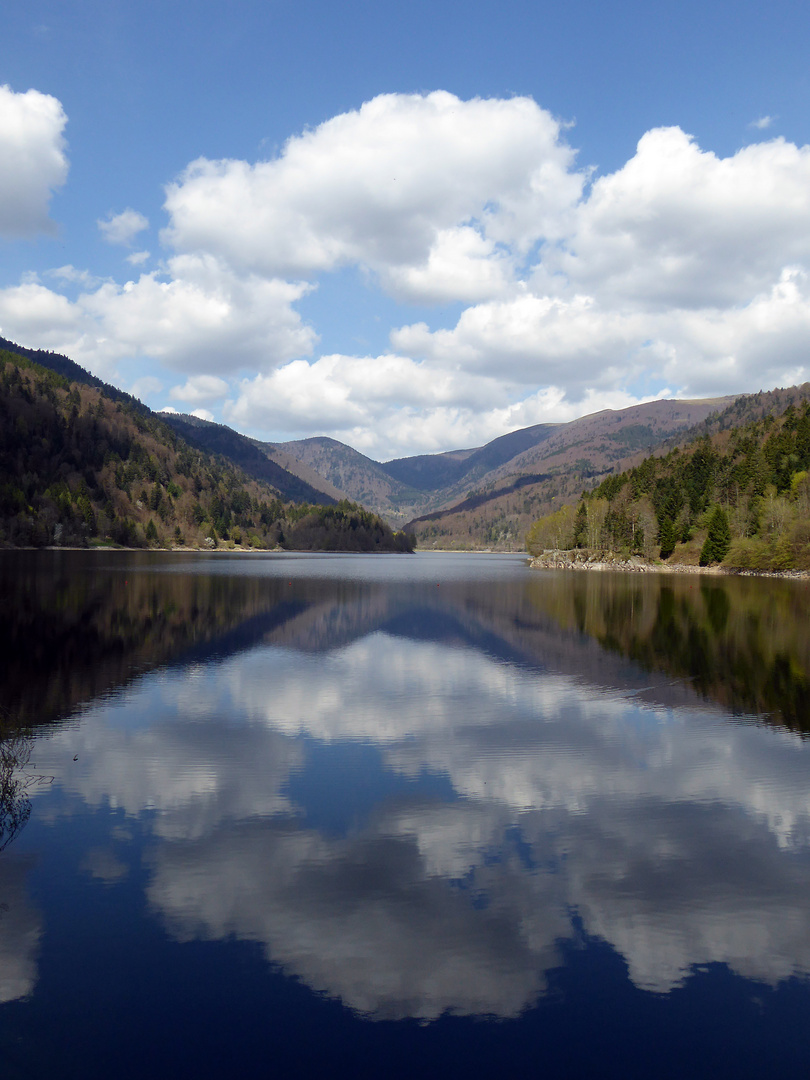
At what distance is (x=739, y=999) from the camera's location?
8922 millimetres

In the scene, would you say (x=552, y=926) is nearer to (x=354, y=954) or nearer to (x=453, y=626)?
(x=354, y=954)

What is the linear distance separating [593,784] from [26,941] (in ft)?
40.7

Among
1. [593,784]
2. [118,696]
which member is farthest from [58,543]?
[593,784]

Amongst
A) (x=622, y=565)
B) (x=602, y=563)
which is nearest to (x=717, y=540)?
(x=622, y=565)

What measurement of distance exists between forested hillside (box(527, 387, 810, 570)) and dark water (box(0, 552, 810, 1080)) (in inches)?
4114

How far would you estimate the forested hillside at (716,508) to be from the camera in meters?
120

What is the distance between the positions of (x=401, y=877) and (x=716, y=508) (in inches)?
5200

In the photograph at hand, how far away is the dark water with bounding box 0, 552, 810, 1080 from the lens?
8141 mm

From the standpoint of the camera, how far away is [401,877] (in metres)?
11.8

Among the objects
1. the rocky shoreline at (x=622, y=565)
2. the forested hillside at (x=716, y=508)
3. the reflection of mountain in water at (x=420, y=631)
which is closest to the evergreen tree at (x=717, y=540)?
the forested hillside at (x=716, y=508)

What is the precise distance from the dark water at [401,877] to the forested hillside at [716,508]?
104483 millimetres

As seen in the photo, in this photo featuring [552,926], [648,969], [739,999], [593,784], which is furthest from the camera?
[593,784]

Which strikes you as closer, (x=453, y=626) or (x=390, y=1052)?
(x=390, y=1052)

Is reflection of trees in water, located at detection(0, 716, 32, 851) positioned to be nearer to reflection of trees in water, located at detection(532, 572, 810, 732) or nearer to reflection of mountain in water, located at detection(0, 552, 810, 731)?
reflection of mountain in water, located at detection(0, 552, 810, 731)
